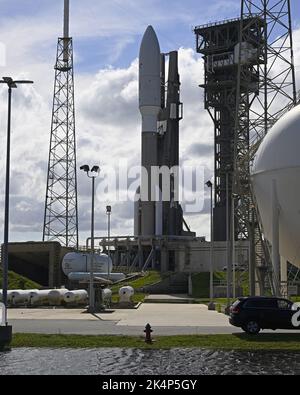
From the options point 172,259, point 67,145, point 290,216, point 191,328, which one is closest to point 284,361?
point 191,328

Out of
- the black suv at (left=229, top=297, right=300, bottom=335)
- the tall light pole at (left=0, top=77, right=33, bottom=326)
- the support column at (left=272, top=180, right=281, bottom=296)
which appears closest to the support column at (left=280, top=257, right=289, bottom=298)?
the support column at (left=272, top=180, right=281, bottom=296)

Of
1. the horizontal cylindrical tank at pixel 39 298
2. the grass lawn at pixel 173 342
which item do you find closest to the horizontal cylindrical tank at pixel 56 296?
the horizontal cylindrical tank at pixel 39 298

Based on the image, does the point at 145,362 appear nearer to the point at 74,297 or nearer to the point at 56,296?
the point at 74,297

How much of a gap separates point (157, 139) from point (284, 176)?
72.1 metres

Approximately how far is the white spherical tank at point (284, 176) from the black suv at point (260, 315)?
360 inches

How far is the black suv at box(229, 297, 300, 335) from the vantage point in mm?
27688

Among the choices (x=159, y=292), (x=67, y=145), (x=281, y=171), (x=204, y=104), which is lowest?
(x=159, y=292)

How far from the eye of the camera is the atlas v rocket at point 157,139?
335 ft

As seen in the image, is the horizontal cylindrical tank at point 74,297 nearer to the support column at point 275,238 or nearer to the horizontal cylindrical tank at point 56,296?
the horizontal cylindrical tank at point 56,296

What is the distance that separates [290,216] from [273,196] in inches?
58.8

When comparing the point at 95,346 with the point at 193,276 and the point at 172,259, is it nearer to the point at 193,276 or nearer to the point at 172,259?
the point at 193,276

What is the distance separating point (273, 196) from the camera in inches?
1458

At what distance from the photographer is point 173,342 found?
24391 millimetres

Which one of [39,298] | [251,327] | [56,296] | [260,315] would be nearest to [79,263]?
[39,298]
